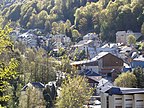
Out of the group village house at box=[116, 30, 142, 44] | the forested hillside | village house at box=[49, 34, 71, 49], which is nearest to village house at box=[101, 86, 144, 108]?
the forested hillside

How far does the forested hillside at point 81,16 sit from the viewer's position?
44500 mm

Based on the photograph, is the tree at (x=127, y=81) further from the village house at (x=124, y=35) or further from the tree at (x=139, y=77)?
the village house at (x=124, y=35)

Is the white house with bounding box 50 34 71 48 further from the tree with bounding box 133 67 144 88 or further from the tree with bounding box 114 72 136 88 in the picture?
the tree with bounding box 114 72 136 88

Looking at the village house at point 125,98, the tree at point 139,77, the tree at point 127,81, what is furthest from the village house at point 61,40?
the village house at point 125,98

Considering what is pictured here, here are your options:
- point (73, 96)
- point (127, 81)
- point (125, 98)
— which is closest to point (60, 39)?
point (127, 81)

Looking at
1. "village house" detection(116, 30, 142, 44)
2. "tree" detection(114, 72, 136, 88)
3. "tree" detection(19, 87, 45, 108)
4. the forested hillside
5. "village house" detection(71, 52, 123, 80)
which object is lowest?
"tree" detection(19, 87, 45, 108)

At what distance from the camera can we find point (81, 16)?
171ft

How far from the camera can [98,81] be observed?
2378 centimetres

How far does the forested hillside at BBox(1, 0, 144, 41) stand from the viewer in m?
44.5

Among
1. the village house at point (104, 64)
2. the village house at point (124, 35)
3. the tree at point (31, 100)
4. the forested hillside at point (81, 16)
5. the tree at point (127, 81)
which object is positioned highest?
the forested hillside at point (81, 16)

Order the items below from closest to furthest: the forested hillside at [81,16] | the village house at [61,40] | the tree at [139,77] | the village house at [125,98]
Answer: the village house at [125,98]
the tree at [139,77]
the forested hillside at [81,16]
the village house at [61,40]

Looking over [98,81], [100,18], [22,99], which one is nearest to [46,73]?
[98,81]

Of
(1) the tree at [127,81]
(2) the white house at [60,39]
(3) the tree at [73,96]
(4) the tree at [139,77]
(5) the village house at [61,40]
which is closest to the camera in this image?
(3) the tree at [73,96]

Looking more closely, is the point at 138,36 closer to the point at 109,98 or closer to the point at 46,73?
the point at 46,73
